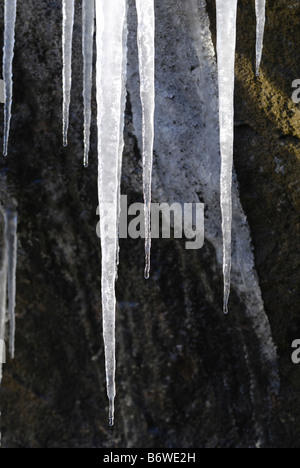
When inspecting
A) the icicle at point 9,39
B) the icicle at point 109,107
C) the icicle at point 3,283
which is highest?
the icicle at point 9,39

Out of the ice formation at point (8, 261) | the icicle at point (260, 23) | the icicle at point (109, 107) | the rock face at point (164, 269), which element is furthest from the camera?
the ice formation at point (8, 261)

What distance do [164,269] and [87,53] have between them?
662 mm

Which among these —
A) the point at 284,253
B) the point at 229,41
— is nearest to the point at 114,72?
the point at 229,41

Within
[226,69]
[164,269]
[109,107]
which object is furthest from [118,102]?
[164,269]

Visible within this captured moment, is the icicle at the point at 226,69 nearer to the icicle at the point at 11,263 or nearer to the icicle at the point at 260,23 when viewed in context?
the icicle at the point at 260,23

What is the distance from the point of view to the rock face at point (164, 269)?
1660mm

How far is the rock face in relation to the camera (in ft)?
5.45

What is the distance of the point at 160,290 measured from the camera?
1846 millimetres

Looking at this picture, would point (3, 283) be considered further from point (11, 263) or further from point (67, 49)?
point (67, 49)

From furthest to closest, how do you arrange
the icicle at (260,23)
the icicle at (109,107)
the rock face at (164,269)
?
the rock face at (164,269)
the icicle at (260,23)
the icicle at (109,107)

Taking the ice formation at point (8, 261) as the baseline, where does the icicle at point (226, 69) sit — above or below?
above

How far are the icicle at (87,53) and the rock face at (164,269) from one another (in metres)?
0.10

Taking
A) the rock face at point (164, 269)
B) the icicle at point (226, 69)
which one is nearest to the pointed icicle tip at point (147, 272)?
the rock face at point (164, 269)

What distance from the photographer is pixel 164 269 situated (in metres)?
1.83
